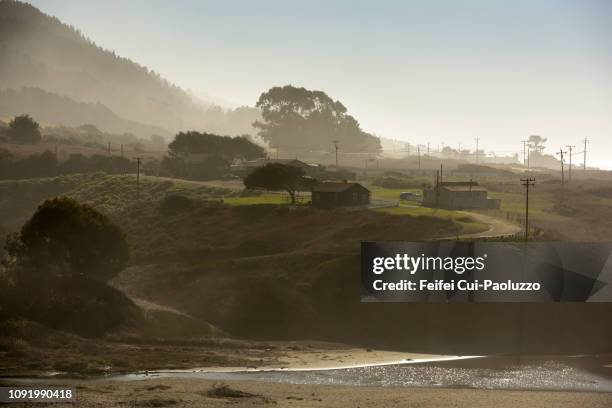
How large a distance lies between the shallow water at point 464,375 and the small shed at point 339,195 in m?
41.1

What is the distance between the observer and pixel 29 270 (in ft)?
214

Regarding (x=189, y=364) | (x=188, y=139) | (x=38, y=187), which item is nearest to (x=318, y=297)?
(x=189, y=364)

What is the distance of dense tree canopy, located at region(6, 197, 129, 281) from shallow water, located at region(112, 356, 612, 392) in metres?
21.6

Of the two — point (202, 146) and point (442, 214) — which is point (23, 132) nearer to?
point (202, 146)

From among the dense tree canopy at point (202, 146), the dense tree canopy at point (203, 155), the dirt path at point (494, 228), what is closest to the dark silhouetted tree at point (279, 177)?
the dirt path at point (494, 228)

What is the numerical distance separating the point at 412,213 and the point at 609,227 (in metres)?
25.3

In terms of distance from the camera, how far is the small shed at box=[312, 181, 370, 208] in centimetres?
9344

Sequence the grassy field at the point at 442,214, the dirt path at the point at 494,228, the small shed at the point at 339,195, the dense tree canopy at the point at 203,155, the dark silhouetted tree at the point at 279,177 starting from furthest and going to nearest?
the dense tree canopy at the point at 203,155 < the dark silhouetted tree at the point at 279,177 < the small shed at the point at 339,195 < the grassy field at the point at 442,214 < the dirt path at the point at 494,228

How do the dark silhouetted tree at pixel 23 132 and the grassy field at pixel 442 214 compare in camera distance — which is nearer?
the grassy field at pixel 442 214

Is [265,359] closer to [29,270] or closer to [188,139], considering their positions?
[29,270]

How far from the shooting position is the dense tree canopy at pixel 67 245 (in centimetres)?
6619

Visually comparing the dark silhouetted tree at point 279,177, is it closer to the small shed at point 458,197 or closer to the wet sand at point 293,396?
the small shed at point 458,197

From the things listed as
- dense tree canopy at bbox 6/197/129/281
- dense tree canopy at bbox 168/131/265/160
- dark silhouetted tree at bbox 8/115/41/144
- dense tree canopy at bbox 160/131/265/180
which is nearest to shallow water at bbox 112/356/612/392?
dense tree canopy at bbox 6/197/129/281

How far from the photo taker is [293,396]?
141 ft
